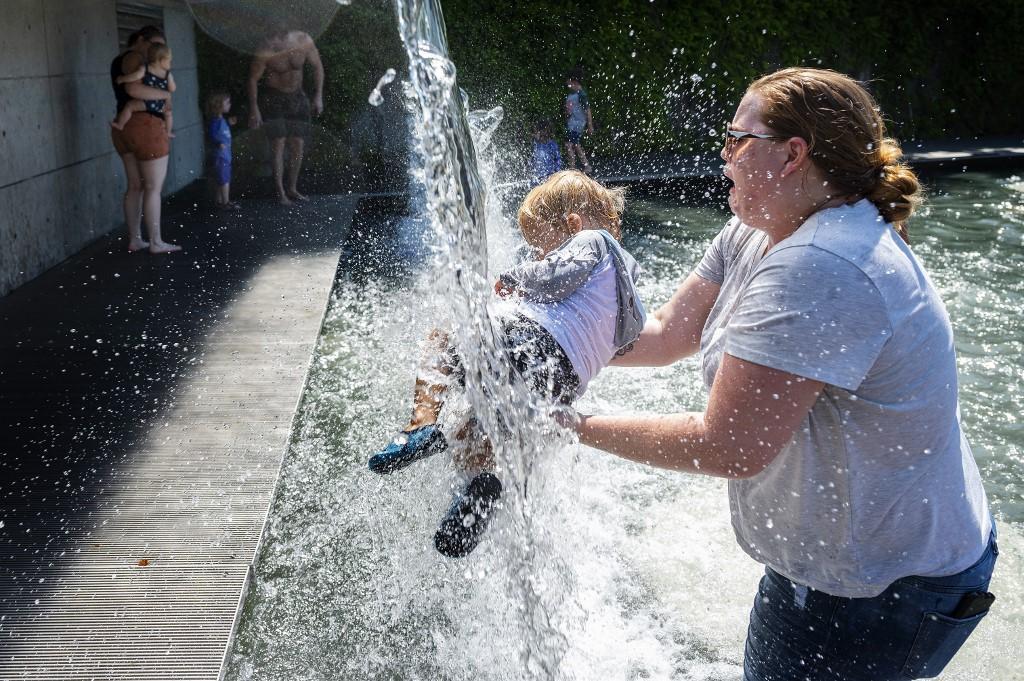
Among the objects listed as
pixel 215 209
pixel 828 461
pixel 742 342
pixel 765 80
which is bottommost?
pixel 215 209

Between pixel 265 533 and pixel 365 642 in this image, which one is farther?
pixel 265 533

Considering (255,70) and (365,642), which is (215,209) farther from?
(365,642)

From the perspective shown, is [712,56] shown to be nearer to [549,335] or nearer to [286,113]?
[286,113]

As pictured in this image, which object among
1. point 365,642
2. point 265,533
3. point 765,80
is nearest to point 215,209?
point 265,533

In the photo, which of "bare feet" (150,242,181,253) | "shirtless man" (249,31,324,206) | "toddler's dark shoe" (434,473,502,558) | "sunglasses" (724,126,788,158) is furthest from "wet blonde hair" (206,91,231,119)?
"sunglasses" (724,126,788,158)

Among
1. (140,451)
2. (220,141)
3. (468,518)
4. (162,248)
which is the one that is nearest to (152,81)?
(162,248)

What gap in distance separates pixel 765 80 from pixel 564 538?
200 centimetres

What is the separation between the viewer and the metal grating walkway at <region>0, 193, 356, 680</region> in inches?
113

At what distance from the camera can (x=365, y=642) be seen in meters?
2.96

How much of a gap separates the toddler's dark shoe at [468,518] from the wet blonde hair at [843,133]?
134 cm

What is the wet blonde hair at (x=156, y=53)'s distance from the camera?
838 cm

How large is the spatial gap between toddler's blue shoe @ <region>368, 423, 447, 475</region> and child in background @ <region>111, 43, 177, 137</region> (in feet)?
22.0

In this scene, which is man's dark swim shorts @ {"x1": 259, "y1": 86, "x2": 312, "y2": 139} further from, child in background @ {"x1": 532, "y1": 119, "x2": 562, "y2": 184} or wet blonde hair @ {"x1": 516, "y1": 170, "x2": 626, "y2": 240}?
wet blonde hair @ {"x1": 516, "y1": 170, "x2": 626, "y2": 240}

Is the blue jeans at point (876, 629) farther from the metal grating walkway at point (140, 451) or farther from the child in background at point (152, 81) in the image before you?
the child in background at point (152, 81)
